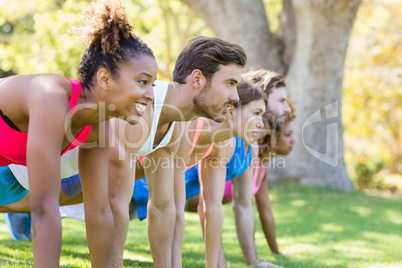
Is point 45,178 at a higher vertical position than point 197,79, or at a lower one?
lower

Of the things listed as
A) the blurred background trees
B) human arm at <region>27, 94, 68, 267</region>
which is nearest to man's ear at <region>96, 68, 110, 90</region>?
human arm at <region>27, 94, 68, 267</region>

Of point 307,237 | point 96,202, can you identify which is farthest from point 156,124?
point 307,237

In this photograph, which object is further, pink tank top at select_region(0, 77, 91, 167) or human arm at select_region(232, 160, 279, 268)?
human arm at select_region(232, 160, 279, 268)

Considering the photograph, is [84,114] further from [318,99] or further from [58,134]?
[318,99]

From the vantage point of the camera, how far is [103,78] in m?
2.92

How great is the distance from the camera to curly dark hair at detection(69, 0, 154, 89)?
2.89m

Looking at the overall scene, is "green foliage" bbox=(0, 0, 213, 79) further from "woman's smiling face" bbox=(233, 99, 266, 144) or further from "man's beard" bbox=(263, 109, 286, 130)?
"woman's smiling face" bbox=(233, 99, 266, 144)

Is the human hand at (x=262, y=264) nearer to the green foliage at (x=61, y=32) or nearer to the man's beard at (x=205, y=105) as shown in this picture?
the man's beard at (x=205, y=105)

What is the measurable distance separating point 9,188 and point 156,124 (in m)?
1.36

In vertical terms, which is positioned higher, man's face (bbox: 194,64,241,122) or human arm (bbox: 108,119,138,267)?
man's face (bbox: 194,64,241,122)

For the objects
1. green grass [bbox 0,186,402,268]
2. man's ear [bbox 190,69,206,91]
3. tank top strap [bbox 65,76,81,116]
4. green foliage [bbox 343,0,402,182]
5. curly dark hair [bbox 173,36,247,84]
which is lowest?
green grass [bbox 0,186,402,268]

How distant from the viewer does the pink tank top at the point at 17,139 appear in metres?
2.87

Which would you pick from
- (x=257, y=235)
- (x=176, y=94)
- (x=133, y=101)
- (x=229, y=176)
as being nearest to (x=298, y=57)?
(x=257, y=235)

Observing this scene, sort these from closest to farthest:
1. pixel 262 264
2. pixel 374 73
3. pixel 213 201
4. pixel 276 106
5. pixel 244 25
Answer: pixel 213 201
pixel 262 264
pixel 276 106
pixel 244 25
pixel 374 73
